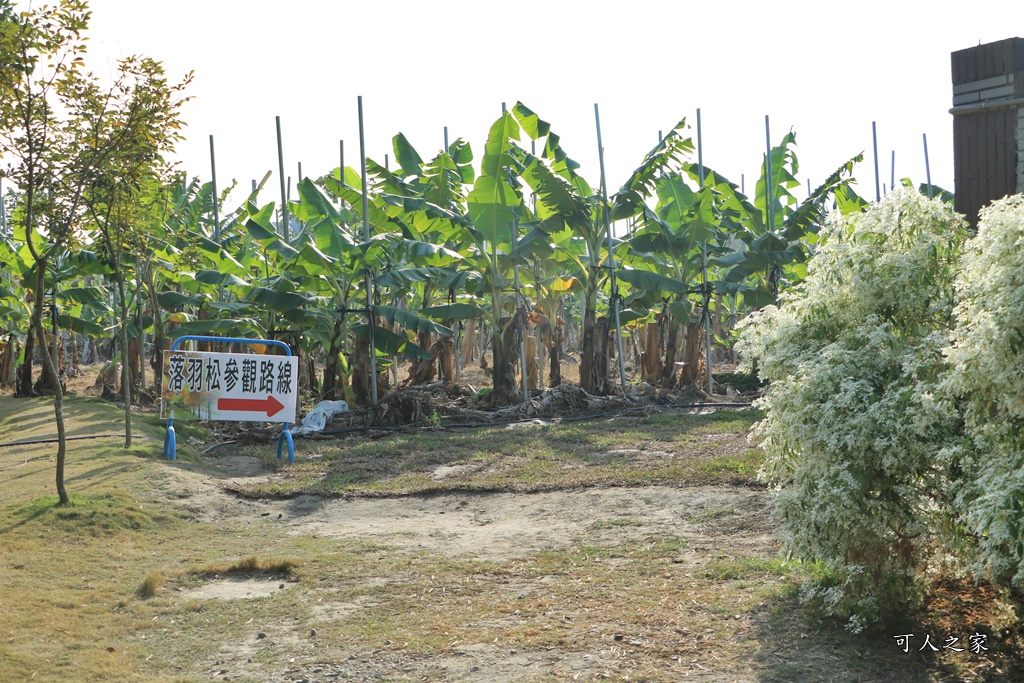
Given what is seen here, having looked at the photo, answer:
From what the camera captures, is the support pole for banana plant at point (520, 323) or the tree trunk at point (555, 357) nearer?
the support pole for banana plant at point (520, 323)

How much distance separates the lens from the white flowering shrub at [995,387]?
421 centimetres

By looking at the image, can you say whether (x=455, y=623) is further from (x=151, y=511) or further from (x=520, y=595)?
(x=151, y=511)

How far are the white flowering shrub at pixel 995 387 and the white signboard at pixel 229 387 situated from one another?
32.1 ft

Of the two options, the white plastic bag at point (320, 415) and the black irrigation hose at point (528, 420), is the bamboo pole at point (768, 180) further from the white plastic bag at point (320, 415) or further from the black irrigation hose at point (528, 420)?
the white plastic bag at point (320, 415)

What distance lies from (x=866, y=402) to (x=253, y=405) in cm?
949

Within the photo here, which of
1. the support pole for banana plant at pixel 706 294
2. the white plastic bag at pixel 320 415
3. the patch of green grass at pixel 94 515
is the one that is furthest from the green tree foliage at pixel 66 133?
the support pole for banana plant at pixel 706 294

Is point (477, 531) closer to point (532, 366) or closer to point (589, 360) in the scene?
point (589, 360)

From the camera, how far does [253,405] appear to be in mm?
12852

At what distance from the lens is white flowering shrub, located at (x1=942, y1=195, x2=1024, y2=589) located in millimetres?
4211

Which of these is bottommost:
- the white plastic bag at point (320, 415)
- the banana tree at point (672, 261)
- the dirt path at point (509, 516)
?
the dirt path at point (509, 516)

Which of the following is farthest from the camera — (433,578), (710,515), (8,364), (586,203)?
(8,364)

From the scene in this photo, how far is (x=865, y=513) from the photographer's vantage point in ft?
17.3

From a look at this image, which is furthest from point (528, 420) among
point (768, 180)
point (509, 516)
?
point (768, 180)

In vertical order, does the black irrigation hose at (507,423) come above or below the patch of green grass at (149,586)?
above
